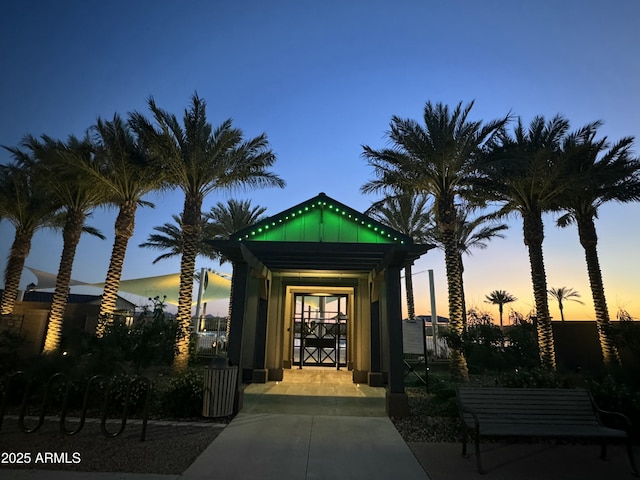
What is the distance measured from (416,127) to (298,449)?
39.4 ft

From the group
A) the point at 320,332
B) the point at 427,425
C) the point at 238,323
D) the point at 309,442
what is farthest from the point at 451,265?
the point at 309,442

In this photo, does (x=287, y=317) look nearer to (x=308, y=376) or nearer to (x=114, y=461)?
(x=308, y=376)

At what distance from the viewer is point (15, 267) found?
15.9 meters

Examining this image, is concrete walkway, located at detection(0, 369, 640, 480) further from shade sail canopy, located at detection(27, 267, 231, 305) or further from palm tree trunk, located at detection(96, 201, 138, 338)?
shade sail canopy, located at detection(27, 267, 231, 305)

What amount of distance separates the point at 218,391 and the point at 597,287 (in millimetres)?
16616

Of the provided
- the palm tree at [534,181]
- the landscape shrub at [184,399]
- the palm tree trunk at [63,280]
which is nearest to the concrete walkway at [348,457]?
the landscape shrub at [184,399]

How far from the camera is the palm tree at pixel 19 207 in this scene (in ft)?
50.8

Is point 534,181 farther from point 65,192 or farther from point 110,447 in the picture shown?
point 65,192

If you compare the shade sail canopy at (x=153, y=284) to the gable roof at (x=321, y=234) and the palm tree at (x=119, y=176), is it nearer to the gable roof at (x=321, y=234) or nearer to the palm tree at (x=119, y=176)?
the palm tree at (x=119, y=176)

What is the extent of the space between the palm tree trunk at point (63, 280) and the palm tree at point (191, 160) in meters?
5.34

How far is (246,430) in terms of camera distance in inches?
229

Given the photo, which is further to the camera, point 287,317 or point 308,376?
point 287,317

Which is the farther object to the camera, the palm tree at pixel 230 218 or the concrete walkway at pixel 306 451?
the palm tree at pixel 230 218

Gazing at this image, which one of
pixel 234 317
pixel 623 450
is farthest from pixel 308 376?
pixel 623 450
